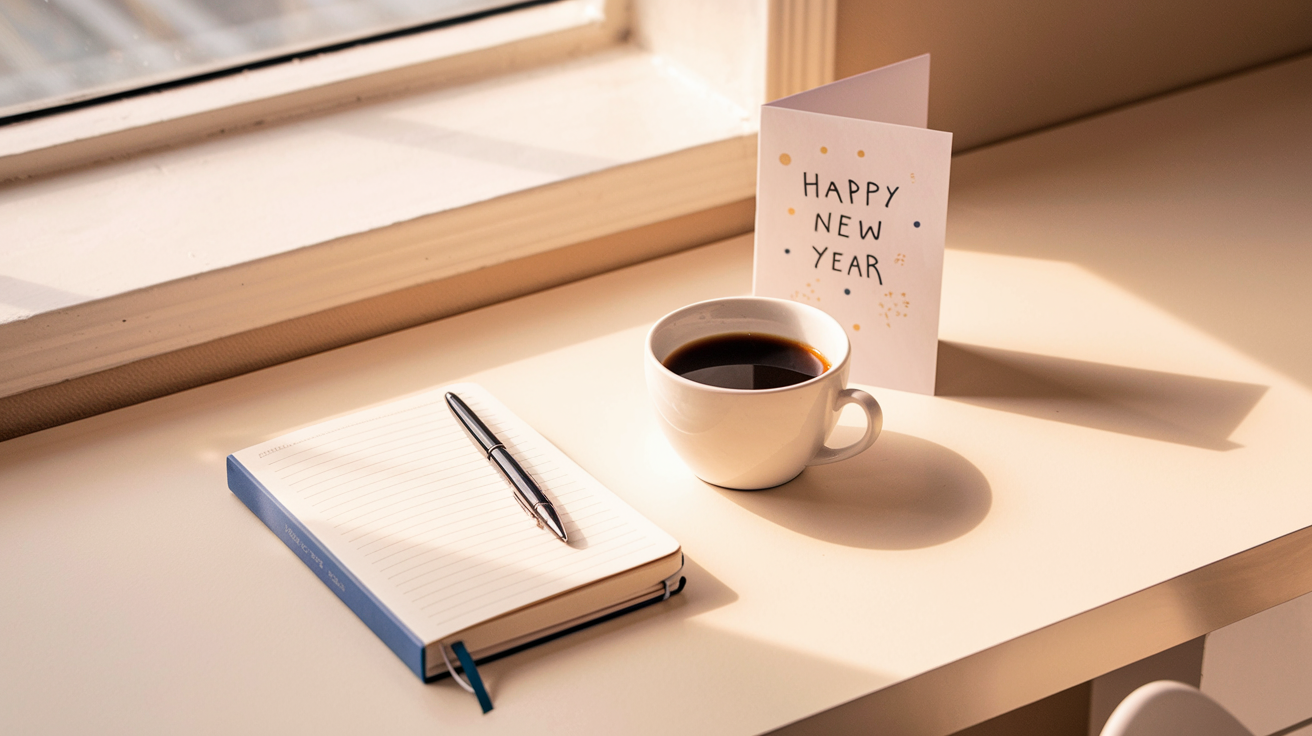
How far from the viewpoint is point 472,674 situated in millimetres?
595

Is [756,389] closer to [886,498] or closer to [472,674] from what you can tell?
[886,498]

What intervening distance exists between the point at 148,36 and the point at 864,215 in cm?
73

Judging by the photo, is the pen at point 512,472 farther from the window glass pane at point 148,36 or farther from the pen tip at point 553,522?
the window glass pane at point 148,36

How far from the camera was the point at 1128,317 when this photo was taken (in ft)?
3.03

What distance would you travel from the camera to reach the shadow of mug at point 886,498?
2.32 ft

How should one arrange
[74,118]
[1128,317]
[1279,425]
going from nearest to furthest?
[1279,425], [1128,317], [74,118]

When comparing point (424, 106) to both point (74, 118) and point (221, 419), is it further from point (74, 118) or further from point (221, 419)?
point (221, 419)

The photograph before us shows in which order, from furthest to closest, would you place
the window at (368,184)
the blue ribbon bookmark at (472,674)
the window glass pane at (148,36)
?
the window glass pane at (148,36) < the window at (368,184) < the blue ribbon bookmark at (472,674)

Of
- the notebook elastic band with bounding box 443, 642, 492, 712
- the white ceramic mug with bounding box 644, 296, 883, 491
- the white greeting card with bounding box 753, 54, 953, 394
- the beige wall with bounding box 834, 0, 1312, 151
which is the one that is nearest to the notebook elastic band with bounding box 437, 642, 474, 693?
the notebook elastic band with bounding box 443, 642, 492, 712

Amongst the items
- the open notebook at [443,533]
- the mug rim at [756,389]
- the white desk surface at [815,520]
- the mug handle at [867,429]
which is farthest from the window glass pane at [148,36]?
the mug handle at [867,429]

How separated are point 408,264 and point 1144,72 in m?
0.89

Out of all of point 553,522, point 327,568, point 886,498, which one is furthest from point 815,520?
point 327,568

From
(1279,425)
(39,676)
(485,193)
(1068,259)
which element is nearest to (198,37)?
(485,193)

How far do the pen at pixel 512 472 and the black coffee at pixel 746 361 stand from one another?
4.8 inches
